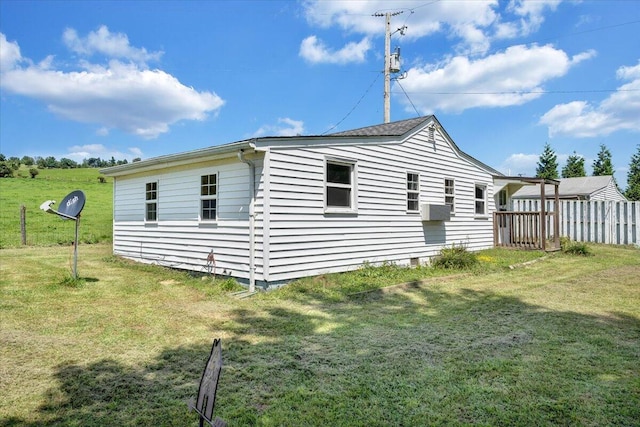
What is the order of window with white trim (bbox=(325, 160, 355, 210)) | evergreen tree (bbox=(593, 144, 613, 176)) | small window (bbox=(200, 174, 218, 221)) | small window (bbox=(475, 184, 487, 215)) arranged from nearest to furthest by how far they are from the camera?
window with white trim (bbox=(325, 160, 355, 210))
small window (bbox=(200, 174, 218, 221))
small window (bbox=(475, 184, 487, 215))
evergreen tree (bbox=(593, 144, 613, 176))

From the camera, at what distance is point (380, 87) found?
15.8m

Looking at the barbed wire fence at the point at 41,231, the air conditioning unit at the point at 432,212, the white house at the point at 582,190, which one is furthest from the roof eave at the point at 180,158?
the white house at the point at 582,190

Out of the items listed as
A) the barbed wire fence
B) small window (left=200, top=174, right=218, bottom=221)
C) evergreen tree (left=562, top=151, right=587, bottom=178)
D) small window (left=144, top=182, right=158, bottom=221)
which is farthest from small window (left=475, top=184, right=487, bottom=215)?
evergreen tree (left=562, top=151, right=587, bottom=178)

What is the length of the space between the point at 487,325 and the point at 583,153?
45.7 m

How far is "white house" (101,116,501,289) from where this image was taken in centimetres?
712

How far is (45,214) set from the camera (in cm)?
2261

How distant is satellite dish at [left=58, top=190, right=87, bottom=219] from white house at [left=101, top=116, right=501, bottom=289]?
2089 millimetres

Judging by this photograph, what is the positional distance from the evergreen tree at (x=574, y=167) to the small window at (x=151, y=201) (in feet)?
148

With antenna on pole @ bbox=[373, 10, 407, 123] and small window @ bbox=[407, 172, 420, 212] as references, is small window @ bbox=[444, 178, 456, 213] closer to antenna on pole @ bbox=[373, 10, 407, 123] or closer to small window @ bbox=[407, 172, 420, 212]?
small window @ bbox=[407, 172, 420, 212]

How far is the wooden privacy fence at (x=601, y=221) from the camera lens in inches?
602

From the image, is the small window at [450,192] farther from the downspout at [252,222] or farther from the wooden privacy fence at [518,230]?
the downspout at [252,222]

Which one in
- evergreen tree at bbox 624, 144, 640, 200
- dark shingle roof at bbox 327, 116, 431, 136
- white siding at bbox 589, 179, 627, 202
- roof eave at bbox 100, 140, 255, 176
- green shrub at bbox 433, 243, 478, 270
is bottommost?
green shrub at bbox 433, 243, 478, 270

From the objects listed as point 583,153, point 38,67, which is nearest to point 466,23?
point 38,67

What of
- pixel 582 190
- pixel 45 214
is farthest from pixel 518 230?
pixel 45 214
